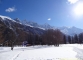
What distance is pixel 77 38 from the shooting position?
168 meters

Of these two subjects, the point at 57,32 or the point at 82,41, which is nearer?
the point at 57,32

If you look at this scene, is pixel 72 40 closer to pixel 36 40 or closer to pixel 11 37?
pixel 36 40

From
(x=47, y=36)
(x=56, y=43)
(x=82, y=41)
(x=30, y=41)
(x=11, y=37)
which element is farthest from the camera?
(x=82, y=41)

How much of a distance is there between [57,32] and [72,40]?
76896 millimetres

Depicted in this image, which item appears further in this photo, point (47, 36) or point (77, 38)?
point (77, 38)

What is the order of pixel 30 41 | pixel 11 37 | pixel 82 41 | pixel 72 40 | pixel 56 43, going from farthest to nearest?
pixel 72 40 → pixel 82 41 → pixel 30 41 → pixel 56 43 → pixel 11 37

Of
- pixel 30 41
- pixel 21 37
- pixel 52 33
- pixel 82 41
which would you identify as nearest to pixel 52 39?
pixel 52 33

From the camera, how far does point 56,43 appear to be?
101 m

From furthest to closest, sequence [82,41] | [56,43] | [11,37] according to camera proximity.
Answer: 1. [82,41]
2. [56,43]
3. [11,37]

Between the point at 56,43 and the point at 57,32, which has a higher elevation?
the point at 57,32

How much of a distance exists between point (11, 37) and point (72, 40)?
99.8 m

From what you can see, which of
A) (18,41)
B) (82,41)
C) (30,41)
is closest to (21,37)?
(18,41)

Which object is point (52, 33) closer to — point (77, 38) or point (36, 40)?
point (36, 40)

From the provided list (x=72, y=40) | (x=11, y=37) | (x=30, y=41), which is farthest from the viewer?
(x=72, y=40)
